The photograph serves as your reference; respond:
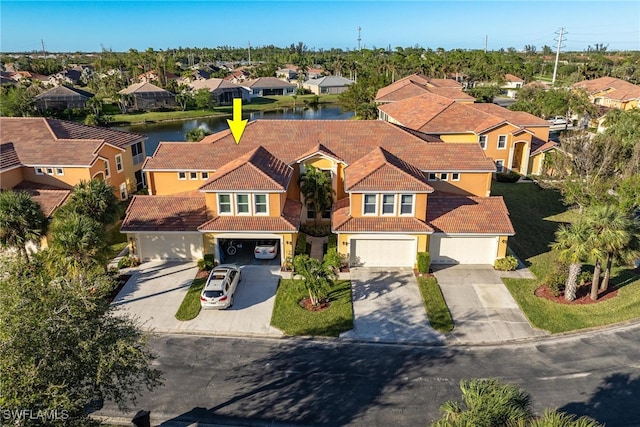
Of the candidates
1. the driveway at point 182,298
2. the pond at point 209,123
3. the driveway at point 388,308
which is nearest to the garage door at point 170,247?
the driveway at point 182,298

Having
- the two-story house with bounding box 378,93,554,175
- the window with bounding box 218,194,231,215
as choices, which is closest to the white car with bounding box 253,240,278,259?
the window with bounding box 218,194,231,215

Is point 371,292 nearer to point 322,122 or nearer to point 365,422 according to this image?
point 365,422

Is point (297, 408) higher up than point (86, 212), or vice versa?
point (86, 212)

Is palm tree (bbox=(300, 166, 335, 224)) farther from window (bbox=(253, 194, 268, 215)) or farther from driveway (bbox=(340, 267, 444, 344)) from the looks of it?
driveway (bbox=(340, 267, 444, 344))

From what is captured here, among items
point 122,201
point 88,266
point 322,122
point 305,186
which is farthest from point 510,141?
point 88,266

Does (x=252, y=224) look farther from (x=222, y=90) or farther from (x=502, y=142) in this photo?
(x=222, y=90)

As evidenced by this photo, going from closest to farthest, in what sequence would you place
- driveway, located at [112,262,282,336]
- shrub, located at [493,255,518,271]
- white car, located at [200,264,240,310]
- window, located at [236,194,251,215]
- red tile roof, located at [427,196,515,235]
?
driveway, located at [112,262,282,336] → white car, located at [200,264,240,310] → shrub, located at [493,255,518,271] → red tile roof, located at [427,196,515,235] → window, located at [236,194,251,215]
